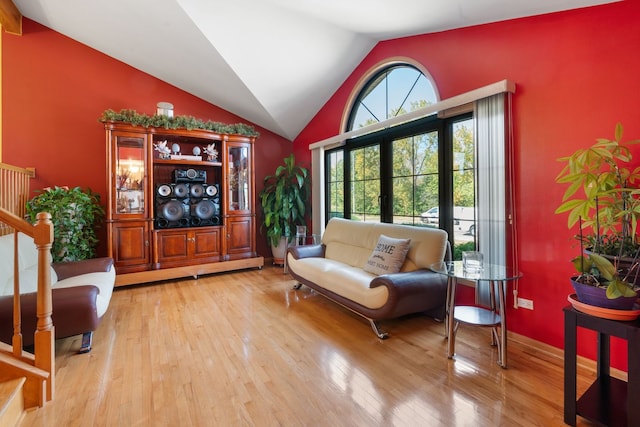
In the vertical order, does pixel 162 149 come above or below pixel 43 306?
above

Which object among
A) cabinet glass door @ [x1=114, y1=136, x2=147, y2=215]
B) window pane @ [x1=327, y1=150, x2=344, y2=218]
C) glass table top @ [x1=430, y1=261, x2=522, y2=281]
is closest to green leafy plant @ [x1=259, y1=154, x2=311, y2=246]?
window pane @ [x1=327, y1=150, x2=344, y2=218]

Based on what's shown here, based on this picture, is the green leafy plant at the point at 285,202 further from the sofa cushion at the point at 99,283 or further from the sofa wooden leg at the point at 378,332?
the sofa wooden leg at the point at 378,332

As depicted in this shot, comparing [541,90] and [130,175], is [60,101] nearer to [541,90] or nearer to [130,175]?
[130,175]

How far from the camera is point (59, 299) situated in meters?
2.14

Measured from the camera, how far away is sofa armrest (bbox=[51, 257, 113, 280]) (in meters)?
2.93

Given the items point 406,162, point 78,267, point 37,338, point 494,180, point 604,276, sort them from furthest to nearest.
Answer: point 406,162, point 78,267, point 494,180, point 37,338, point 604,276

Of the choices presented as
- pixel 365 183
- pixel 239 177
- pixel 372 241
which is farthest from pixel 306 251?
pixel 239 177

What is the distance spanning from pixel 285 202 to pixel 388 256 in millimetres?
2401

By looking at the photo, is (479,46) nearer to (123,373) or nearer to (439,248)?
(439,248)

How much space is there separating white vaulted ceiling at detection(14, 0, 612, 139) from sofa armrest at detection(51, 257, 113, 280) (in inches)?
107

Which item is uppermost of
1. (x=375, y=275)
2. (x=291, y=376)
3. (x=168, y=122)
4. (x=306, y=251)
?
(x=168, y=122)

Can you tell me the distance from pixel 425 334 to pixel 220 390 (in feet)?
5.56

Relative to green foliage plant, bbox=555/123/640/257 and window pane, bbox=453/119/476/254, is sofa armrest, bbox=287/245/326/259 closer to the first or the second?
window pane, bbox=453/119/476/254

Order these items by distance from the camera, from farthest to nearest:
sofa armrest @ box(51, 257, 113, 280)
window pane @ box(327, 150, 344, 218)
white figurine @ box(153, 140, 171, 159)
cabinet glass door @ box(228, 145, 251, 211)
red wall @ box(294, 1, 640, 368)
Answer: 1. cabinet glass door @ box(228, 145, 251, 211)
2. window pane @ box(327, 150, 344, 218)
3. white figurine @ box(153, 140, 171, 159)
4. sofa armrest @ box(51, 257, 113, 280)
5. red wall @ box(294, 1, 640, 368)
